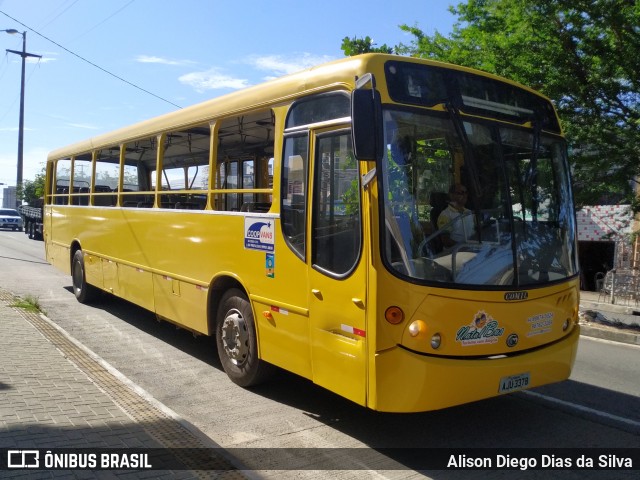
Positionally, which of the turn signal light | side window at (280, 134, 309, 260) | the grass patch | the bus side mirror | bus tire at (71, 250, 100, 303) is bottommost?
the grass patch

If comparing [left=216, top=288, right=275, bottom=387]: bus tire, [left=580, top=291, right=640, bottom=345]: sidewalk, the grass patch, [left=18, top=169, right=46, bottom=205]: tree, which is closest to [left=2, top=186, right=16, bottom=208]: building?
[left=18, top=169, right=46, bottom=205]: tree

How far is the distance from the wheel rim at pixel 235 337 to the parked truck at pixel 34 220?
1078 inches

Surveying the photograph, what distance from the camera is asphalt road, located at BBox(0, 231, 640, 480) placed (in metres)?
4.71

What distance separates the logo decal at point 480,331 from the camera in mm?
4324

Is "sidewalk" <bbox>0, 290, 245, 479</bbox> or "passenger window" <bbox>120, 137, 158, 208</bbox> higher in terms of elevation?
"passenger window" <bbox>120, 137, 158, 208</bbox>

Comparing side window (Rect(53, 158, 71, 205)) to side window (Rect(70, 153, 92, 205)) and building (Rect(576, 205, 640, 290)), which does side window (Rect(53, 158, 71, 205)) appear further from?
building (Rect(576, 205, 640, 290))

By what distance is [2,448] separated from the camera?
162 inches

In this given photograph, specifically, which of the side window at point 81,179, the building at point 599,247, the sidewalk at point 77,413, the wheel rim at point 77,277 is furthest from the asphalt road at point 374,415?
the building at point 599,247

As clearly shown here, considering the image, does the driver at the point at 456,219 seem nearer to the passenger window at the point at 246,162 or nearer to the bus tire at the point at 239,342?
the passenger window at the point at 246,162

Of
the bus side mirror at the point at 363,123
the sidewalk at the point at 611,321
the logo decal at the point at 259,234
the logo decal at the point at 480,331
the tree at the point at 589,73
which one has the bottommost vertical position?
the sidewalk at the point at 611,321

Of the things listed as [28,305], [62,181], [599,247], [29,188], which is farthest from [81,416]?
[29,188]

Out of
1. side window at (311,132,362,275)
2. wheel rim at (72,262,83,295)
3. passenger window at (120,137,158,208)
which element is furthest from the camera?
wheel rim at (72,262,83,295)

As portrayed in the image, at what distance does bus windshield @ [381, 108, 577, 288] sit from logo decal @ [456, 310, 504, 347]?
27cm

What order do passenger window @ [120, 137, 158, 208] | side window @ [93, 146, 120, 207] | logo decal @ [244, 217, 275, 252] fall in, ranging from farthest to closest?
side window @ [93, 146, 120, 207] < passenger window @ [120, 137, 158, 208] < logo decal @ [244, 217, 275, 252]
